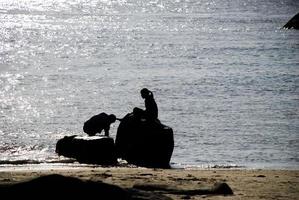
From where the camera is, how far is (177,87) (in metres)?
44.4

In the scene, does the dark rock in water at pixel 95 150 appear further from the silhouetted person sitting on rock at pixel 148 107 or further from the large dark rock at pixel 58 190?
the large dark rock at pixel 58 190

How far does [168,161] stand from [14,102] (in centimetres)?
1626

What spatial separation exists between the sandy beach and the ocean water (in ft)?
13.0

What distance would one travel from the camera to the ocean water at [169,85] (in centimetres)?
2739

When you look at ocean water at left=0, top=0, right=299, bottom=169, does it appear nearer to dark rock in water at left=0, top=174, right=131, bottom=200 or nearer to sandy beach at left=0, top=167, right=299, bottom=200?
sandy beach at left=0, top=167, right=299, bottom=200

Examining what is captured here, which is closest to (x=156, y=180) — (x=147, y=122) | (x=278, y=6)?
(x=147, y=122)

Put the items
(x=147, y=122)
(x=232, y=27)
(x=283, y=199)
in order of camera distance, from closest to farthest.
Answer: (x=283, y=199) → (x=147, y=122) → (x=232, y=27)

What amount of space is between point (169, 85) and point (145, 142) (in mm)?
22834

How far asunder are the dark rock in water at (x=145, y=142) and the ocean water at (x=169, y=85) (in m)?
0.94

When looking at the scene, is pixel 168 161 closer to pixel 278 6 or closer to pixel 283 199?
pixel 283 199

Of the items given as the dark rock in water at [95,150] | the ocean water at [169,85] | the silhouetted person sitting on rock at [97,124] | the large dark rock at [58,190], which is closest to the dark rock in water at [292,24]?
the ocean water at [169,85]

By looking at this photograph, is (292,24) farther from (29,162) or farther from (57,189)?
(57,189)

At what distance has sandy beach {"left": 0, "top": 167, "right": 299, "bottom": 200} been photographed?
1529cm

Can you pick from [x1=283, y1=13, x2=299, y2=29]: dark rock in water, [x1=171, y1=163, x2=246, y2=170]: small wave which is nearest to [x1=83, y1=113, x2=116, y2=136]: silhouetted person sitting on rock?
[x1=171, y1=163, x2=246, y2=170]: small wave
